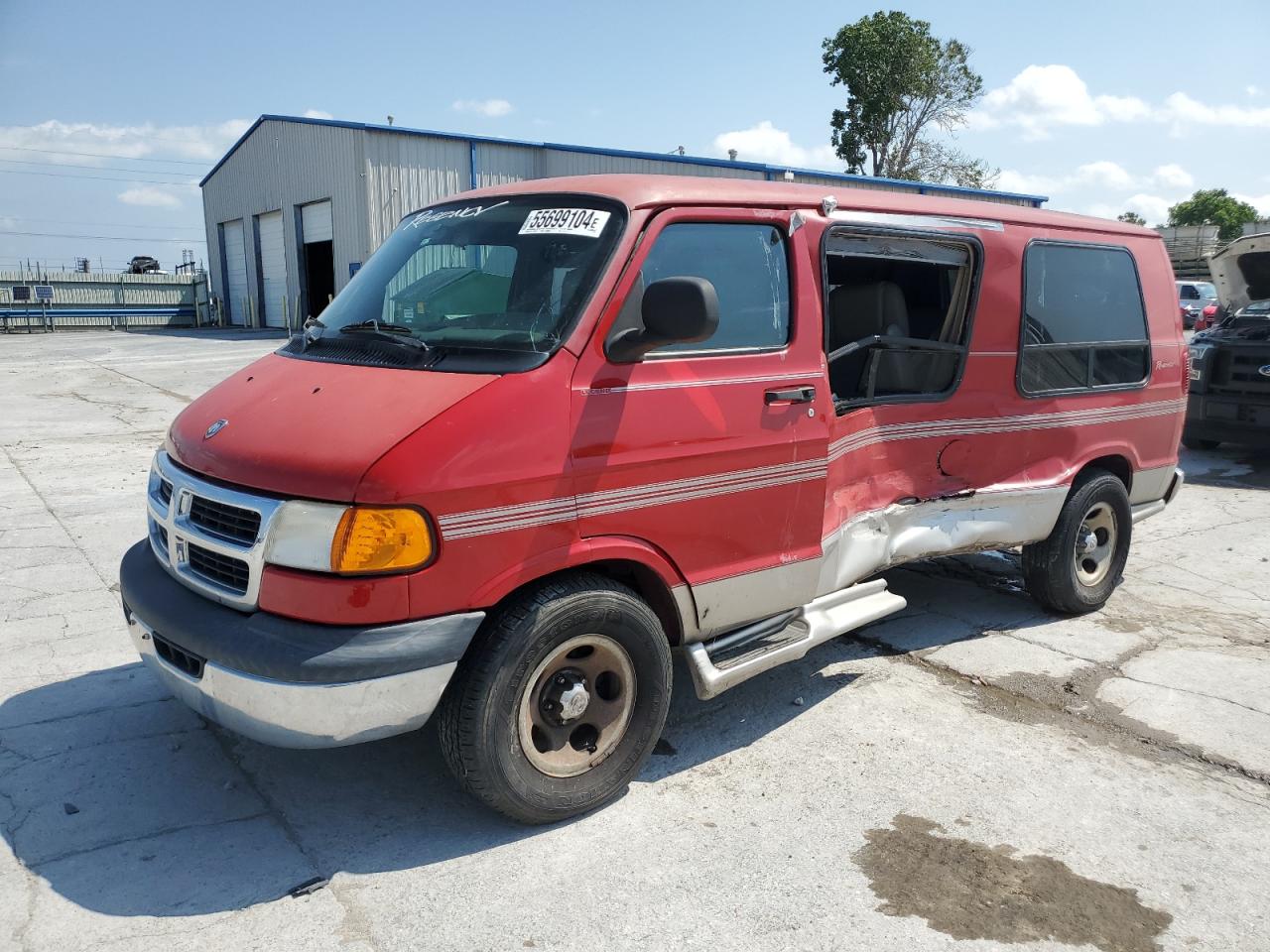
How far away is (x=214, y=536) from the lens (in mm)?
3107

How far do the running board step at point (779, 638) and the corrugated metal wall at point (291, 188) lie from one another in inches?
870

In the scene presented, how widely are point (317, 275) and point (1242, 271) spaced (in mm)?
24216

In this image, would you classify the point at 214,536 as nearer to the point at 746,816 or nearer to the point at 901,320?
the point at 746,816

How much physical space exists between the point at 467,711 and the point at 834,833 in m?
1.34

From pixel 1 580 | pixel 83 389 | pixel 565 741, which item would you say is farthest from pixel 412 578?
pixel 83 389

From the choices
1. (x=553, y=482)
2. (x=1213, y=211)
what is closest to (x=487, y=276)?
(x=553, y=482)

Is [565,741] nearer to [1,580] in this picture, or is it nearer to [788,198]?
[788,198]

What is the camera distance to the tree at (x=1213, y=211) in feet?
302

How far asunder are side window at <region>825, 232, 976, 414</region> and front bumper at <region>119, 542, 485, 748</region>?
2.39m

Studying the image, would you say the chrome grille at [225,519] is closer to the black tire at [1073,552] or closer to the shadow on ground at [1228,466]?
the black tire at [1073,552]

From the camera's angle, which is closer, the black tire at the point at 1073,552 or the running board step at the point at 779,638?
the running board step at the point at 779,638

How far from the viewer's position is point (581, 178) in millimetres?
3816

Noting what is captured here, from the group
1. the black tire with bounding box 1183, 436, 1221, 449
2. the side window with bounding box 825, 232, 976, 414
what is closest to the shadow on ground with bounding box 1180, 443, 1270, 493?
the black tire with bounding box 1183, 436, 1221, 449

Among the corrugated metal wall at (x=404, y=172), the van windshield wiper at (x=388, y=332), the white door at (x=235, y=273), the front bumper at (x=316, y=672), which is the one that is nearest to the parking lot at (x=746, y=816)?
the front bumper at (x=316, y=672)
